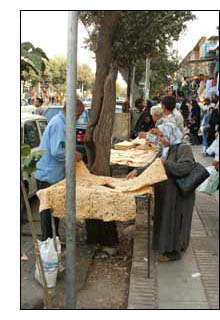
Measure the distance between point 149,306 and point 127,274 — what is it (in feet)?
3.15

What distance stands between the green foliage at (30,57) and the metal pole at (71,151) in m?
0.26

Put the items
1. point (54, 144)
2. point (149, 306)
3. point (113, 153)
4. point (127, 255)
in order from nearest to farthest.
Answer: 1. point (149, 306)
2. point (54, 144)
3. point (127, 255)
4. point (113, 153)

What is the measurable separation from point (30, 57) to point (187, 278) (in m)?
2.30

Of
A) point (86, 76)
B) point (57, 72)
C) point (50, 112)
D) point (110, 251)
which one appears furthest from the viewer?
point (50, 112)

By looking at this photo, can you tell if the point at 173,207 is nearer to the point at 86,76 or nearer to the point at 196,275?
the point at 196,275

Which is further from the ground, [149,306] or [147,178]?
[147,178]

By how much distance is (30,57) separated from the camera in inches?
114

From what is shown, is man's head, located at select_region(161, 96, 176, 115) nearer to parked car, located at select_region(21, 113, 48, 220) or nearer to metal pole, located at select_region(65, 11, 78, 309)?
metal pole, located at select_region(65, 11, 78, 309)

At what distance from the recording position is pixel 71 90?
2824 millimetres

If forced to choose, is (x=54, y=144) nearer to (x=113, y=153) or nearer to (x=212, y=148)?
(x=212, y=148)

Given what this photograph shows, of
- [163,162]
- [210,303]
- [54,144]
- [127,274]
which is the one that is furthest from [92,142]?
[210,303]

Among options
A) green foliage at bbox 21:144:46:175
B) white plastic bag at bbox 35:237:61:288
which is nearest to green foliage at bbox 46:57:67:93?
green foliage at bbox 21:144:46:175

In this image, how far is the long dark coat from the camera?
13.3 feet

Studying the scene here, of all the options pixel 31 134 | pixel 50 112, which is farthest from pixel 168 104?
pixel 50 112
